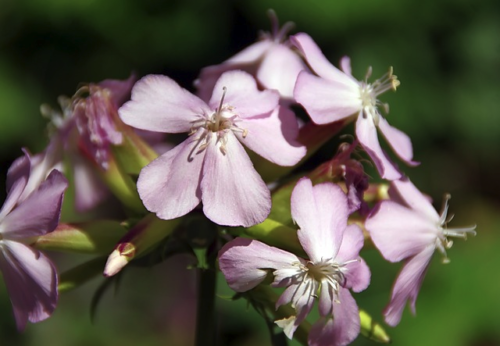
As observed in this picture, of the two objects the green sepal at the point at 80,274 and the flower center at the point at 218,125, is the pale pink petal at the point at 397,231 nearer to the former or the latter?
the flower center at the point at 218,125

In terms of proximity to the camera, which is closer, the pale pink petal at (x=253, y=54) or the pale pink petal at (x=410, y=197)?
the pale pink petal at (x=410, y=197)

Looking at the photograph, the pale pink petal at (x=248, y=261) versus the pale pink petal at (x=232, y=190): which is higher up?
the pale pink petal at (x=232, y=190)

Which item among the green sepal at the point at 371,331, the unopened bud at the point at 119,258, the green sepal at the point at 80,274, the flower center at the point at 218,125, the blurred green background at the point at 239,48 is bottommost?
the blurred green background at the point at 239,48

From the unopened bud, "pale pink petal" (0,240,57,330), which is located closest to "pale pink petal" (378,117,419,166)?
the unopened bud

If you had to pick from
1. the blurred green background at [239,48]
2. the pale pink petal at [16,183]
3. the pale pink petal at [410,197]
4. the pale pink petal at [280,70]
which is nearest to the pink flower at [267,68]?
the pale pink petal at [280,70]

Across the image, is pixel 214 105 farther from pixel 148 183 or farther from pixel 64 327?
pixel 64 327

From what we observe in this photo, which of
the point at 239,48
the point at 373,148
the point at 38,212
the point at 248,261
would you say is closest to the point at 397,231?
the point at 373,148

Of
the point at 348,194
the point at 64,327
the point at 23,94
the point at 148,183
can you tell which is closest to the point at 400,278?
the point at 348,194
